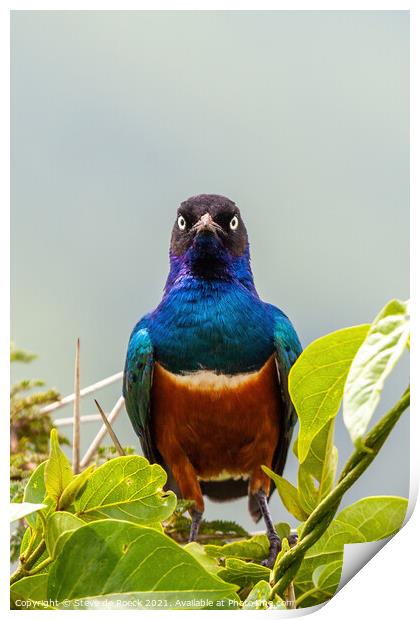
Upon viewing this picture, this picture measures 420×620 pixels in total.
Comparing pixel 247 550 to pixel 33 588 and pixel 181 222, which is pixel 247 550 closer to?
pixel 33 588

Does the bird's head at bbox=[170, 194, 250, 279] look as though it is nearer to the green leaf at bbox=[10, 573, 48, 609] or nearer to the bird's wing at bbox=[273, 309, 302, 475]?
the bird's wing at bbox=[273, 309, 302, 475]

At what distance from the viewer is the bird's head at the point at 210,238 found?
0.97 m

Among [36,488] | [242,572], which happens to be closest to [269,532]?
[242,572]

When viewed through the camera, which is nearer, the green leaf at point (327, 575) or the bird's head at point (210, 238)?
Answer: the green leaf at point (327, 575)

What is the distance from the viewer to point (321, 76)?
90cm

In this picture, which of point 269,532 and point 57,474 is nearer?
point 57,474

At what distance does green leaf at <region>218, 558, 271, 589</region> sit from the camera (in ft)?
1.94

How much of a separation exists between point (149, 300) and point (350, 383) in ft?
2.06

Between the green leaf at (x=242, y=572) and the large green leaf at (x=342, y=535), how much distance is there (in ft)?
0.18

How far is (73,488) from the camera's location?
0.55 metres

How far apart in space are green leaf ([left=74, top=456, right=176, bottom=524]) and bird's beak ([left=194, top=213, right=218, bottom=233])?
48cm

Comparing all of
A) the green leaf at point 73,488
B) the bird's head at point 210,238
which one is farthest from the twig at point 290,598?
the bird's head at point 210,238

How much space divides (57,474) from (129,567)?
0.33ft

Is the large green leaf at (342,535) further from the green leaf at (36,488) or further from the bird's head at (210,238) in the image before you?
the bird's head at (210,238)
